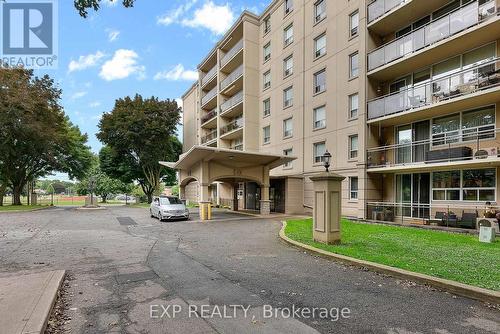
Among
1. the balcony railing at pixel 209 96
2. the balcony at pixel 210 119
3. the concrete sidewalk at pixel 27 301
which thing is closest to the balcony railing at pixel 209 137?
the balcony at pixel 210 119

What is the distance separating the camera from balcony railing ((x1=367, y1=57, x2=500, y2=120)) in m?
13.3

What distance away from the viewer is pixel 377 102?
18.0 metres

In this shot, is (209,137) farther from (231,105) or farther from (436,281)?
(436,281)

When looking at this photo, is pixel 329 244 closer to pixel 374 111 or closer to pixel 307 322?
pixel 307 322

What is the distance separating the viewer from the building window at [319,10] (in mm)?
23141

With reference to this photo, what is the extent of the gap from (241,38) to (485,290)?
104ft

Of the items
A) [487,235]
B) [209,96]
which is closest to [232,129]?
[209,96]

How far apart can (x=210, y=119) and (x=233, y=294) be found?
111ft

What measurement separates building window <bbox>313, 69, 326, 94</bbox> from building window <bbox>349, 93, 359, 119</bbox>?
9.42 ft

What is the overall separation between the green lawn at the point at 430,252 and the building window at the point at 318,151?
1044 centimetres

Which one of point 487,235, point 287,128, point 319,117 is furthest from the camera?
point 287,128

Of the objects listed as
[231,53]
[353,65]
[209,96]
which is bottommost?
[353,65]

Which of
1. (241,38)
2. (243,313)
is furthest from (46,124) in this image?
(243,313)

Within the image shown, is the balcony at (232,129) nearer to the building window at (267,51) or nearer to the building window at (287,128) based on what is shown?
the building window at (287,128)
